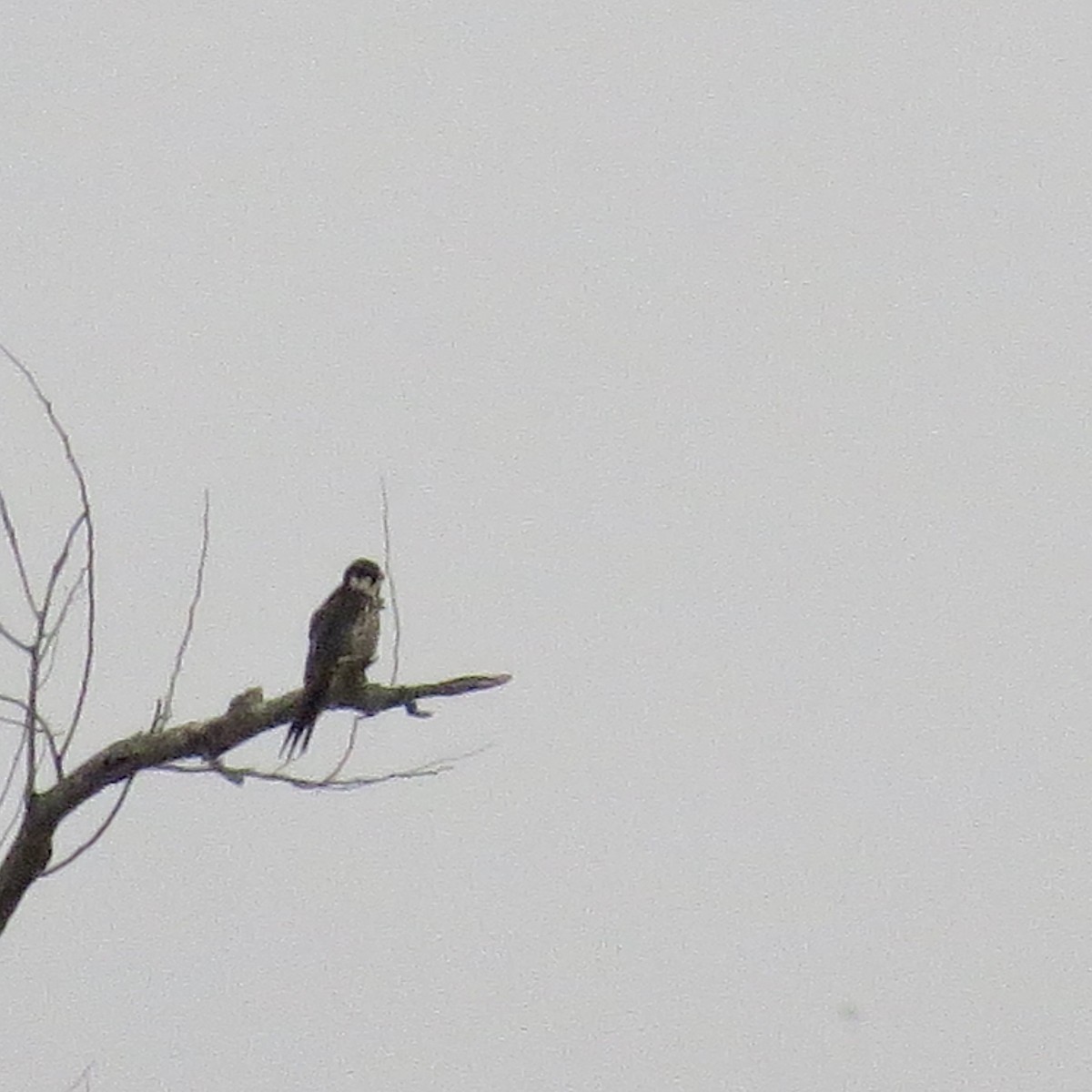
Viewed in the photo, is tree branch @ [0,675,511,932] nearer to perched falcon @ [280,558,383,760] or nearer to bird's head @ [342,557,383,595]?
perched falcon @ [280,558,383,760]

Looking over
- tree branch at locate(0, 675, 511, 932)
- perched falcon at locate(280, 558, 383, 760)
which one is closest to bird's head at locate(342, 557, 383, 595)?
perched falcon at locate(280, 558, 383, 760)

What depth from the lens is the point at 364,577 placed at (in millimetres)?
11344

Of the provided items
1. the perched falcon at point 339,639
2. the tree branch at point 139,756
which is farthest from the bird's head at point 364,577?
the tree branch at point 139,756

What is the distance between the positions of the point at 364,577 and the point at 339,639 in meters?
1.18

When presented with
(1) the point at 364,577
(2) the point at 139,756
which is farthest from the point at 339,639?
(2) the point at 139,756

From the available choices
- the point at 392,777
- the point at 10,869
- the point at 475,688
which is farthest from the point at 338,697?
the point at 10,869

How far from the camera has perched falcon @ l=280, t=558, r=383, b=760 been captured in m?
8.66

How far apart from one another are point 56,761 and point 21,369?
110cm

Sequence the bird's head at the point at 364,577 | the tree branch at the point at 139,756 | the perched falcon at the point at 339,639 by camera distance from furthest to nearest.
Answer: the bird's head at the point at 364,577 → the perched falcon at the point at 339,639 → the tree branch at the point at 139,756

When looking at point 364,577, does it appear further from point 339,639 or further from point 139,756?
point 139,756

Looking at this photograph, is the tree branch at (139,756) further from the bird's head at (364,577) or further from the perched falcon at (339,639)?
the bird's head at (364,577)

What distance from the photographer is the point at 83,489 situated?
637 centimetres

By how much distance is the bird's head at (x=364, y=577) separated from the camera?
1124 cm

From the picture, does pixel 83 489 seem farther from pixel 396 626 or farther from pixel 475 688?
pixel 475 688
